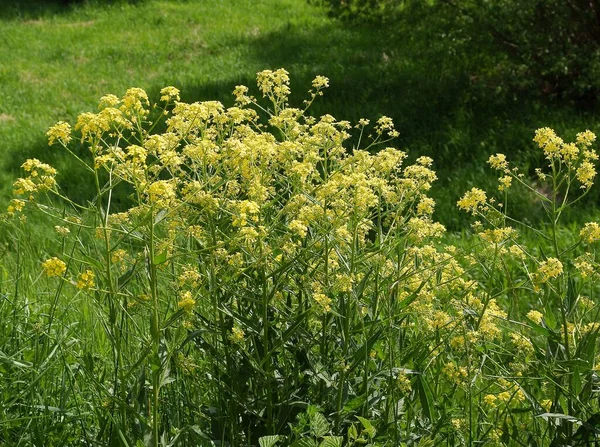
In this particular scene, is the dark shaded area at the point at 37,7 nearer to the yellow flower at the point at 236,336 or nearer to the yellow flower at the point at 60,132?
the yellow flower at the point at 60,132

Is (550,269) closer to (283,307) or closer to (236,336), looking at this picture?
(283,307)

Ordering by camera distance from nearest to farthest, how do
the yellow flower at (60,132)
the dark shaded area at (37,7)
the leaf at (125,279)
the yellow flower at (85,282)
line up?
the yellow flower at (85,282)
the leaf at (125,279)
the yellow flower at (60,132)
the dark shaded area at (37,7)

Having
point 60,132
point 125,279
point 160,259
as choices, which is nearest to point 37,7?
point 60,132

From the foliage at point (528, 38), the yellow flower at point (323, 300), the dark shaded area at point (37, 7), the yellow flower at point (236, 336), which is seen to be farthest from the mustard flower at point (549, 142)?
the dark shaded area at point (37, 7)

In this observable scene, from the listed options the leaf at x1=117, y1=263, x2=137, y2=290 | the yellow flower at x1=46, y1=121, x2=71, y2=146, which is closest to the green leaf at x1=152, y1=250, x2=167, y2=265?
the leaf at x1=117, y1=263, x2=137, y2=290

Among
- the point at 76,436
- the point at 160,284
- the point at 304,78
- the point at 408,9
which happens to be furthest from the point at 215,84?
the point at 76,436

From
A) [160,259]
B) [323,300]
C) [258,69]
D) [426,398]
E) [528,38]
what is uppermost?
[160,259]

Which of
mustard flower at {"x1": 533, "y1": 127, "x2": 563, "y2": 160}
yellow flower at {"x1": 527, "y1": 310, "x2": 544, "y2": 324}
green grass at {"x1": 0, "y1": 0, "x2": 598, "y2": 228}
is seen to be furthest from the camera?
green grass at {"x1": 0, "y1": 0, "x2": 598, "y2": 228}

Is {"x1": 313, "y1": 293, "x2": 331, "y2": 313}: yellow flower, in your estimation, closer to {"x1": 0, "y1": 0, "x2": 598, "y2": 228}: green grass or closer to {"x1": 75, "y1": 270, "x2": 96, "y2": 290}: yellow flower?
{"x1": 75, "y1": 270, "x2": 96, "y2": 290}: yellow flower

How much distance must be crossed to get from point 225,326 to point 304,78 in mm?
8126

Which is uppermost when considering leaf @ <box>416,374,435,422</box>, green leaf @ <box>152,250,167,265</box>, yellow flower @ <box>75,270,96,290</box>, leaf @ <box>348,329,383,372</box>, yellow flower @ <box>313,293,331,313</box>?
green leaf @ <box>152,250,167,265</box>

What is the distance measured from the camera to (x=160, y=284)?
405cm

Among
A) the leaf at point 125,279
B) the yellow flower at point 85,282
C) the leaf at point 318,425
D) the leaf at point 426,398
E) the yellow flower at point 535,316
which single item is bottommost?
the leaf at point 426,398

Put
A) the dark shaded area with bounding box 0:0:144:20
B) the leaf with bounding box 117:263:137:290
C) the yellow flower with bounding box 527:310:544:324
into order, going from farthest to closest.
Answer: the dark shaded area with bounding box 0:0:144:20 → the yellow flower with bounding box 527:310:544:324 → the leaf with bounding box 117:263:137:290
